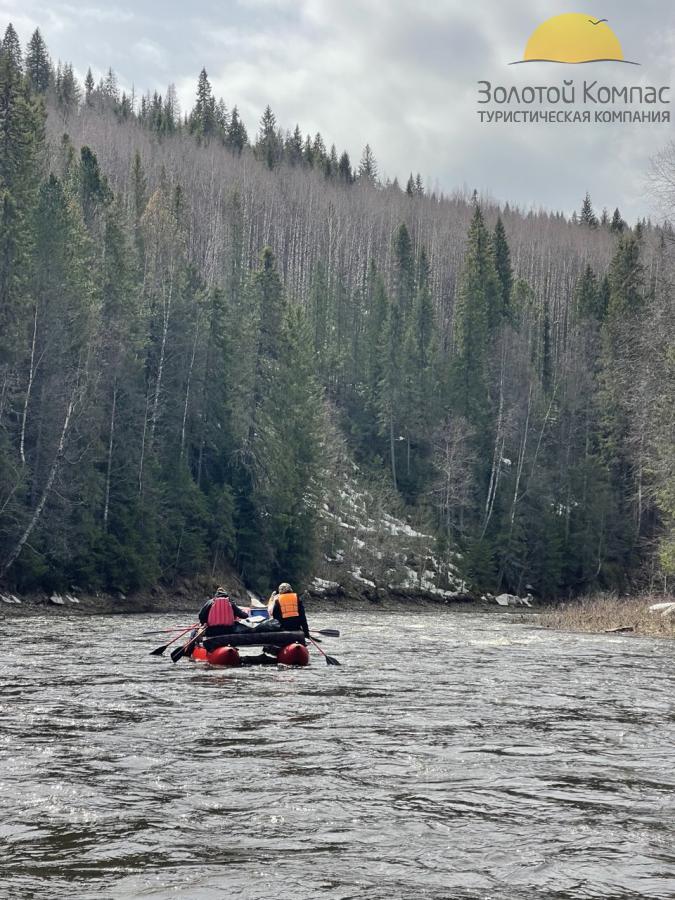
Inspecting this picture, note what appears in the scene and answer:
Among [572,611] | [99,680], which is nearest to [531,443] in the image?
[572,611]

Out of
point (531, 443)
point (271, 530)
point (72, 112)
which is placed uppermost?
point (72, 112)

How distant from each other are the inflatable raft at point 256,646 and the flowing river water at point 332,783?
0.38m

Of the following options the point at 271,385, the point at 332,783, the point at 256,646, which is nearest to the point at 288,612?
the point at 256,646

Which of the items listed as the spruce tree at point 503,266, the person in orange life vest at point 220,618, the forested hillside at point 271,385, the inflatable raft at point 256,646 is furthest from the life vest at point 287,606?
the spruce tree at point 503,266

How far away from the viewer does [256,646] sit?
1989 centimetres

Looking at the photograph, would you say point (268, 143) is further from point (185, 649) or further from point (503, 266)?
point (185, 649)

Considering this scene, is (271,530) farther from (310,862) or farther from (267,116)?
(267,116)

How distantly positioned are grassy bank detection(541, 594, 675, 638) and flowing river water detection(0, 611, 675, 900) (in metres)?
11.8

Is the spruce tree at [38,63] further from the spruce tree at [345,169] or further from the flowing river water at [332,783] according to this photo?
the flowing river water at [332,783]

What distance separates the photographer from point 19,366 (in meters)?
37.9

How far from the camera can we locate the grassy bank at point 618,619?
101 feet

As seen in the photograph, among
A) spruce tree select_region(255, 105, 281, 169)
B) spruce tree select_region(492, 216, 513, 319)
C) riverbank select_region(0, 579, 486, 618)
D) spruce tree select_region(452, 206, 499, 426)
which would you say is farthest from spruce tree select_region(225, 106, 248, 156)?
riverbank select_region(0, 579, 486, 618)

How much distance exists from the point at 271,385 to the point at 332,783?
136 ft

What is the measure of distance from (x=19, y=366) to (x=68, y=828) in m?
31.8
